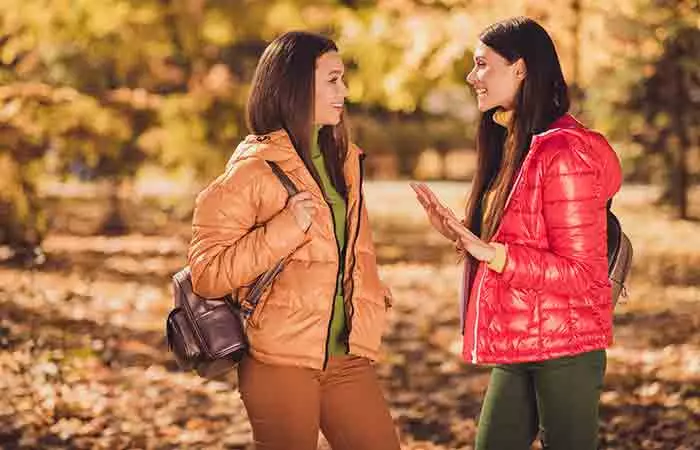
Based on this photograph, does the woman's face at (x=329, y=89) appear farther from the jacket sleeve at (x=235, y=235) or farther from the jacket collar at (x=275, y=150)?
the jacket sleeve at (x=235, y=235)

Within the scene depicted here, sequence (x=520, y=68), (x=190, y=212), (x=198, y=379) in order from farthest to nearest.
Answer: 1. (x=190, y=212)
2. (x=198, y=379)
3. (x=520, y=68)

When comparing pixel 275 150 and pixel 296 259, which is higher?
pixel 275 150

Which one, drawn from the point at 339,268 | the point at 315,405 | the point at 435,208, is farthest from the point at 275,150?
the point at 315,405

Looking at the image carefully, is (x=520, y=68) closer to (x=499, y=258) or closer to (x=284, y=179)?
(x=499, y=258)

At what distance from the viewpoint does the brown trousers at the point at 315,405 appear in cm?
381

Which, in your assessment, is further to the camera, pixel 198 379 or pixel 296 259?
pixel 198 379

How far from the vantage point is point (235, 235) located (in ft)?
12.3

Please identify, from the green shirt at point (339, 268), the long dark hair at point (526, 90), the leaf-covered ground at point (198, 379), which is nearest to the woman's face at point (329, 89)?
the green shirt at point (339, 268)

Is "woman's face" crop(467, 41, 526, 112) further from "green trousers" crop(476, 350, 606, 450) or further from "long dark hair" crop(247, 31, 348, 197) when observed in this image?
"green trousers" crop(476, 350, 606, 450)

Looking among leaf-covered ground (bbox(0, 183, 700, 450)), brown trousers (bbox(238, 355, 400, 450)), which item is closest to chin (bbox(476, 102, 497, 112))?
brown trousers (bbox(238, 355, 400, 450))

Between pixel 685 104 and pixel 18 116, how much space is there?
15555mm

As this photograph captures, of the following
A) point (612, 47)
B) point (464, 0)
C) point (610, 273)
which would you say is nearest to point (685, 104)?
point (612, 47)

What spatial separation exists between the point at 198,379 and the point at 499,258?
232 inches

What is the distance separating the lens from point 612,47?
20125 mm
